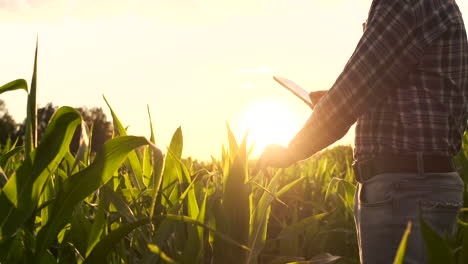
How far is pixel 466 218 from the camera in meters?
3.11

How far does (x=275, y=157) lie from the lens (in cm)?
202

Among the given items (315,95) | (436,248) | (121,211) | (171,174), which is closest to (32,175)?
→ (121,211)

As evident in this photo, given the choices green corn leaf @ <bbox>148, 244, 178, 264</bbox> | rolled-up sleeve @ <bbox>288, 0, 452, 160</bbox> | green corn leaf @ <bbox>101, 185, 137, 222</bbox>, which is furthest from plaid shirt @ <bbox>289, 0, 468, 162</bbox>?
green corn leaf @ <bbox>148, 244, 178, 264</bbox>

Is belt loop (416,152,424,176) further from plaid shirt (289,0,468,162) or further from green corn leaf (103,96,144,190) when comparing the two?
green corn leaf (103,96,144,190)

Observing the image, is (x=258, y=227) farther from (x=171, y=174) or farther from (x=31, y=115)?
(x=31, y=115)

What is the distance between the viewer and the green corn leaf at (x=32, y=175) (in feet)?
3.88

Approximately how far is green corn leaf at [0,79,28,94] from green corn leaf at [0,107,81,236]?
0.58 ft

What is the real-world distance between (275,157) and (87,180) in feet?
3.01

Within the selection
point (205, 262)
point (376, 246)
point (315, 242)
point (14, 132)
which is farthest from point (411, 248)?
point (14, 132)

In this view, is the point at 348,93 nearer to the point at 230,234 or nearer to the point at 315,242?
the point at 230,234

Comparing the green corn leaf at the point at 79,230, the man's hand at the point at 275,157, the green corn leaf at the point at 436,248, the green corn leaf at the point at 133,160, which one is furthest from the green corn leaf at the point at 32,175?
the man's hand at the point at 275,157

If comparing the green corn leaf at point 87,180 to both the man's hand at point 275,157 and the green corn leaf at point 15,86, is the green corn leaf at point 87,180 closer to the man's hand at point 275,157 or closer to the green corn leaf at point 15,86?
the green corn leaf at point 15,86

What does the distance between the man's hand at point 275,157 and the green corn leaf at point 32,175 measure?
0.90 metres

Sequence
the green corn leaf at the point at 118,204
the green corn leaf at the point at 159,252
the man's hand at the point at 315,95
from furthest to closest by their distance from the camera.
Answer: the man's hand at the point at 315,95 → the green corn leaf at the point at 118,204 → the green corn leaf at the point at 159,252
